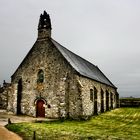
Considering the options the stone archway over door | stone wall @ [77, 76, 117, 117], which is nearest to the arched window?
the stone archway over door

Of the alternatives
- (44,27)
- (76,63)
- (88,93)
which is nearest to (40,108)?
(88,93)

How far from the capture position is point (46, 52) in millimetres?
32969

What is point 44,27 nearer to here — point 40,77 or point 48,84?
point 40,77

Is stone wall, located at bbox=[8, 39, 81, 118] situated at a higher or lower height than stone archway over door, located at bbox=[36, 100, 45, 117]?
higher

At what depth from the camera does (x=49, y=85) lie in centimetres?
3203

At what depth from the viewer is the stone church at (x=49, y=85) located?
30.1 m

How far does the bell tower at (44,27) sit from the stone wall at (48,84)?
2.68 feet

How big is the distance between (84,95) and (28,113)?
7908 mm

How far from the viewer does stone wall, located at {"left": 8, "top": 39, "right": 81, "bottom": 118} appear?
30.2 m

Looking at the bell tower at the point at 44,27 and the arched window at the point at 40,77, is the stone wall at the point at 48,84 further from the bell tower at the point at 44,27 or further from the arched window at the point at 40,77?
the bell tower at the point at 44,27

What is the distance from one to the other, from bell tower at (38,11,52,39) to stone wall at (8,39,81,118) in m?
0.82

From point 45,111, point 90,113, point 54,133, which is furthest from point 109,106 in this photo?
point 54,133

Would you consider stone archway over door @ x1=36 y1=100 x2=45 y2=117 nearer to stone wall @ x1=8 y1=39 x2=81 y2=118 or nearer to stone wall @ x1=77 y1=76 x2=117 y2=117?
stone wall @ x1=8 y1=39 x2=81 y2=118

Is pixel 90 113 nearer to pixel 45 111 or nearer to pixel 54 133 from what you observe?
pixel 45 111
